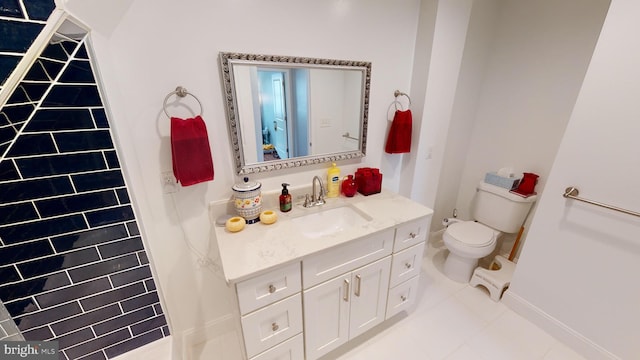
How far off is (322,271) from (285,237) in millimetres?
244

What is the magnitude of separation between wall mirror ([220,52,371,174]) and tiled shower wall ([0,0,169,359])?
53cm

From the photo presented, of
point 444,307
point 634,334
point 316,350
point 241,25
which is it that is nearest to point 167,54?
point 241,25

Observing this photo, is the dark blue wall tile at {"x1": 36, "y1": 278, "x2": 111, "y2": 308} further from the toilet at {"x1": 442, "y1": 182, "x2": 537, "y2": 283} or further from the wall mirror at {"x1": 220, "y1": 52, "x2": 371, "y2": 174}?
the toilet at {"x1": 442, "y1": 182, "x2": 537, "y2": 283}

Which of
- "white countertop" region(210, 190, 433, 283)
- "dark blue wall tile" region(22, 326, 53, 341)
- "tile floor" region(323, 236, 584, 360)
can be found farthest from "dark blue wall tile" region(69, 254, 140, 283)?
"tile floor" region(323, 236, 584, 360)

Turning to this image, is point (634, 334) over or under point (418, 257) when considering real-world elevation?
under

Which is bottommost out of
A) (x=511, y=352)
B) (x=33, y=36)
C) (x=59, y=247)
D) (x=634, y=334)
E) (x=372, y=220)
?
(x=511, y=352)

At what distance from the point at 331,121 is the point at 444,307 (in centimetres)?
160

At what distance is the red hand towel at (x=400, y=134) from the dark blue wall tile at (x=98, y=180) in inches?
61.9

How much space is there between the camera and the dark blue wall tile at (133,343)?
108 cm

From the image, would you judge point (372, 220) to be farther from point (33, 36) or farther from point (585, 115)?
point (33, 36)

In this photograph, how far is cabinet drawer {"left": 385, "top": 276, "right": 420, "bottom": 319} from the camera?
1.48m

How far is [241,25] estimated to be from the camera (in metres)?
1.12

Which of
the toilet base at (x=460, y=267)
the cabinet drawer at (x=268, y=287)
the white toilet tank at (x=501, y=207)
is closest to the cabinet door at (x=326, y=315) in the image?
the cabinet drawer at (x=268, y=287)

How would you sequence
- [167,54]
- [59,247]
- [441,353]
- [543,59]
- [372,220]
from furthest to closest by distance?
[543,59] < [441,353] < [372,220] < [167,54] < [59,247]
